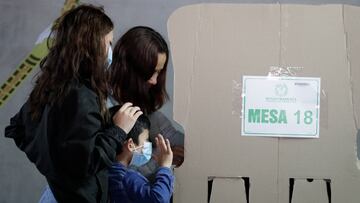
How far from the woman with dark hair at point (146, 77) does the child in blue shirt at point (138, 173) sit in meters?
0.03

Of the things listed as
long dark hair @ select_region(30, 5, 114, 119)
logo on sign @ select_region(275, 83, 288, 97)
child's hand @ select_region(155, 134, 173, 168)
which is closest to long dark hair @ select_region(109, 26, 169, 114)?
child's hand @ select_region(155, 134, 173, 168)

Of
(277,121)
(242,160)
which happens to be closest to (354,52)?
(277,121)

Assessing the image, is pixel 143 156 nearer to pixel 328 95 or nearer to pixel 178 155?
pixel 178 155

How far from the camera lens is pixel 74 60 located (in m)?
1.33

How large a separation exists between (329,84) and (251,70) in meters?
0.28

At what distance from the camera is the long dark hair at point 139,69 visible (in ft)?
5.39

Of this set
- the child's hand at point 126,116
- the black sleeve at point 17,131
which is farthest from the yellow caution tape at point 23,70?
the child's hand at point 126,116

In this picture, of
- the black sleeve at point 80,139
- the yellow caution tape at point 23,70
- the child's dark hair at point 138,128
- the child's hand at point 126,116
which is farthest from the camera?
the yellow caution tape at point 23,70

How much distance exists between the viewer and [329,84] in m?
1.66

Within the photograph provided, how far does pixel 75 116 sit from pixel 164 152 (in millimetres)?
452

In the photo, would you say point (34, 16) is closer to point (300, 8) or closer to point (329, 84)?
point (300, 8)

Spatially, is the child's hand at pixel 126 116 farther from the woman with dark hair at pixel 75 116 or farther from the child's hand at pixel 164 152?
the child's hand at pixel 164 152

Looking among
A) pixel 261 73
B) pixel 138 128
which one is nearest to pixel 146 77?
pixel 138 128

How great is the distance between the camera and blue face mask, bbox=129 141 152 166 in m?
1.60
